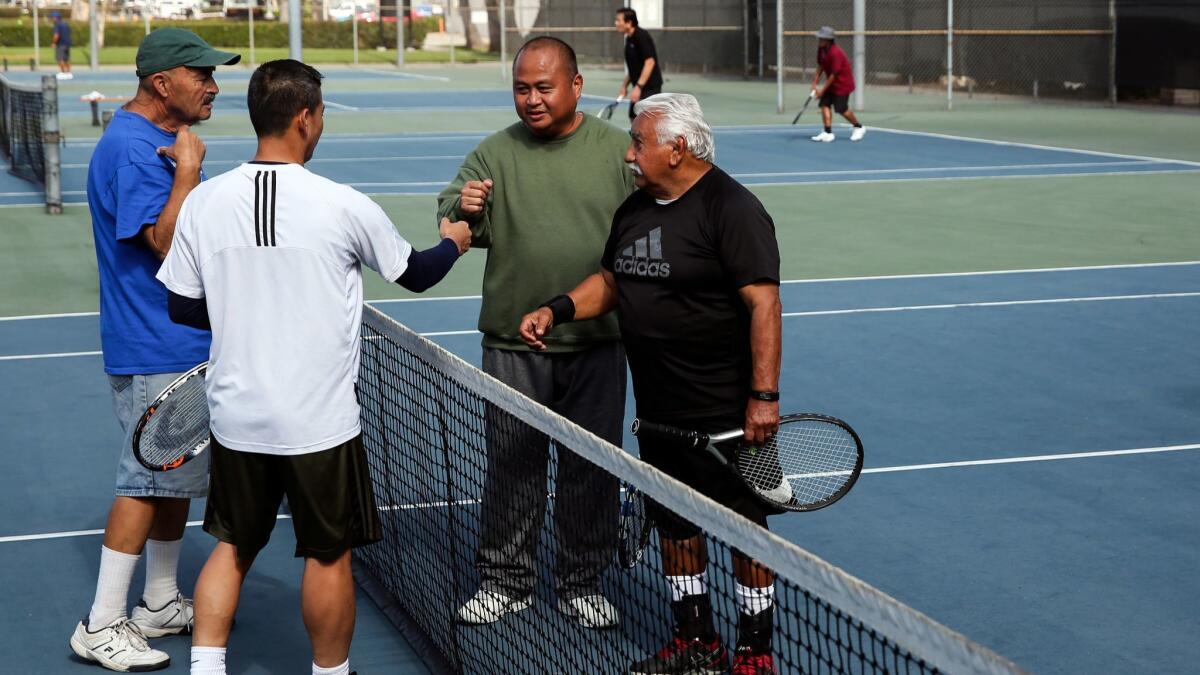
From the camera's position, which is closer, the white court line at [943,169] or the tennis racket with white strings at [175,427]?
the tennis racket with white strings at [175,427]

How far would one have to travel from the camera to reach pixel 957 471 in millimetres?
7262

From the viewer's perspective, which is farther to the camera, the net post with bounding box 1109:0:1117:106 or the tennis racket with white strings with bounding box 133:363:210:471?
the net post with bounding box 1109:0:1117:106

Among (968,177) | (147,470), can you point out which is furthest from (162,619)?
(968,177)

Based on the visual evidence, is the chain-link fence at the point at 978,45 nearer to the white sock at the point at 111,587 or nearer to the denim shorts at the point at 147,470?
the denim shorts at the point at 147,470

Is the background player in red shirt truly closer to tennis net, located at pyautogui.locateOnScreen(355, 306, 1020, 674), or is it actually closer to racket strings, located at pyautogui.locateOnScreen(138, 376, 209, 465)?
tennis net, located at pyautogui.locateOnScreen(355, 306, 1020, 674)

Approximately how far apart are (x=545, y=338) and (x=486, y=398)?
0.67 metres

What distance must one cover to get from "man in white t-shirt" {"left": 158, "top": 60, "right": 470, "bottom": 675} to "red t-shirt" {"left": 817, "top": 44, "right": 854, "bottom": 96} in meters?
19.8

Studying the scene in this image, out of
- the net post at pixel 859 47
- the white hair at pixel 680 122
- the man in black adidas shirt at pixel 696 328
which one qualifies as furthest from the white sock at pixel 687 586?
the net post at pixel 859 47

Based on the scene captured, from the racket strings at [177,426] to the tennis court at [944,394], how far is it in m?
0.77

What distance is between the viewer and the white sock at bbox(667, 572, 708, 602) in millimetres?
4590

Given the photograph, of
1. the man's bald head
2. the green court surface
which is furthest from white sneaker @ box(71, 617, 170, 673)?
the green court surface

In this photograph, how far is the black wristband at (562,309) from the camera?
194 inches

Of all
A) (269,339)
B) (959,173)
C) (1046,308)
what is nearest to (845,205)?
(959,173)

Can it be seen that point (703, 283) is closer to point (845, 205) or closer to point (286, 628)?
point (286, 628)
